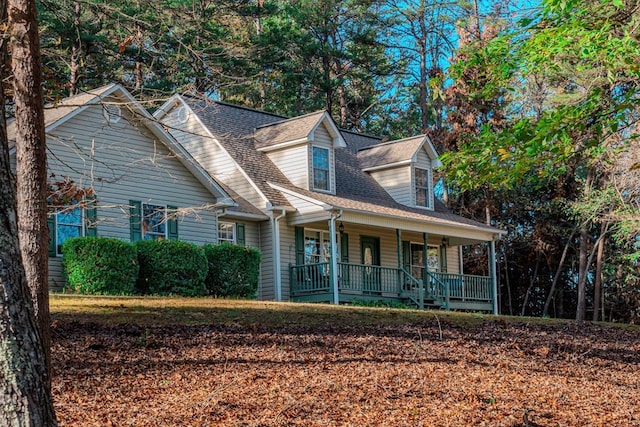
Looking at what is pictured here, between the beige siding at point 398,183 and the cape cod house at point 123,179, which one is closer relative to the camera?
the cape cod house at point 123,179

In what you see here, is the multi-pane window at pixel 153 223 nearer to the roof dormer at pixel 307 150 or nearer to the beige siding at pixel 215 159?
the beige siding at pixel 215 159

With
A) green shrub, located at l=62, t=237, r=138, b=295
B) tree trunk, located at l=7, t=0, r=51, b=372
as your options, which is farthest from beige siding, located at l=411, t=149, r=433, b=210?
tree trunk, located at l=7, t=0, r=51, b=372

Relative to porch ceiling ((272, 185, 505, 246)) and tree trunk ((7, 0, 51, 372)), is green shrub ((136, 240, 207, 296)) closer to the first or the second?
porch ceiling ((272, 185, 505, 246))

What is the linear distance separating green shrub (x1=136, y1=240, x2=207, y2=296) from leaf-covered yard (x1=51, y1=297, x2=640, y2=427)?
4.40 m

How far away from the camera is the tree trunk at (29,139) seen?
341 inches

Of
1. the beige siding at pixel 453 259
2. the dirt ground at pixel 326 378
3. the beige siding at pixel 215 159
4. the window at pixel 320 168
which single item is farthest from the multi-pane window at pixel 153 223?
the beige siding at pixel 453 259

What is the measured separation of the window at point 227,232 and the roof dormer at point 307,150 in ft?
9.23

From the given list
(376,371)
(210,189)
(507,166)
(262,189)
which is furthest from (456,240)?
(376,371)

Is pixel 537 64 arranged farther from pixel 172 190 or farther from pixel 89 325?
pixel 172 190

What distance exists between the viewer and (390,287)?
26.4 m

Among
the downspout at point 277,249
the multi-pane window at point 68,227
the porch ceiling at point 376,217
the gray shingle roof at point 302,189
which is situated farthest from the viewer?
the gray shingle roof at point 302,189

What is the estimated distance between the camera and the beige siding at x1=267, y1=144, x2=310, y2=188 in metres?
25.3

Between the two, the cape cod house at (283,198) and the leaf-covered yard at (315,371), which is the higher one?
the cape cod house at (283,198)

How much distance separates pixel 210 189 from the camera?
71.7ft
